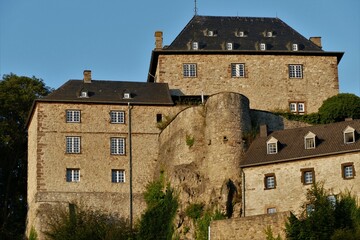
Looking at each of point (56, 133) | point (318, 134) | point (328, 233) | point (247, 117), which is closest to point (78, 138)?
point (56, 133)

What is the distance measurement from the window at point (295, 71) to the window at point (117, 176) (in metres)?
13.7

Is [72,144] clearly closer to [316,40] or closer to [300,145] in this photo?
[300,145]

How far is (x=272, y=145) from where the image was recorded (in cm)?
5603

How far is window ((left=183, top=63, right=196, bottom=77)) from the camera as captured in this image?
67.9m

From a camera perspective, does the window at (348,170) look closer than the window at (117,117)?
Yes

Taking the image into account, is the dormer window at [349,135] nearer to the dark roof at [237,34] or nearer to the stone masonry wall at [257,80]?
the stone masonry wall at [257,80]

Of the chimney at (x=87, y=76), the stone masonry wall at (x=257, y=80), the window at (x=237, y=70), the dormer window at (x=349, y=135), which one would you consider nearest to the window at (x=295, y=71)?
the stone masonry wall at (x=257, y=80)

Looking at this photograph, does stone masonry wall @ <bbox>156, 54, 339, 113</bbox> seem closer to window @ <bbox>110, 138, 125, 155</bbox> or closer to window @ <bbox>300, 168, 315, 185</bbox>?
window @ <bbox>110, 138, 125, 155</bbox>

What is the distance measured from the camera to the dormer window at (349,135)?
53.7m

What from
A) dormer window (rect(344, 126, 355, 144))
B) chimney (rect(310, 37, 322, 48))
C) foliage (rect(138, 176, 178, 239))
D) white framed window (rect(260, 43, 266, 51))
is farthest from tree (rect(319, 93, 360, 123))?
foliage (rect(138, 176, 178, 239))

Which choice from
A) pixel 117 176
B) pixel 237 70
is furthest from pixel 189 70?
pixel 117 176

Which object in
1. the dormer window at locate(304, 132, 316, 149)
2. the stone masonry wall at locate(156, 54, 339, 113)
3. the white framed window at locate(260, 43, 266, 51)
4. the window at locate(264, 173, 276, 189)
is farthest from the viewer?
the white framed window at locate(260, 43, 266, 51)

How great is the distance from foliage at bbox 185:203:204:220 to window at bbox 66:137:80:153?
31.4ft

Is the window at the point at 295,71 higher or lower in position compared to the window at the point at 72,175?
higher
